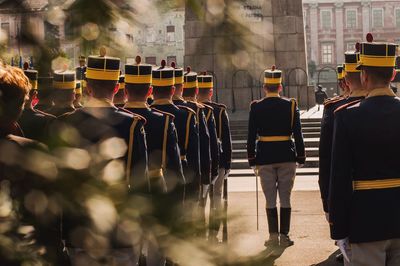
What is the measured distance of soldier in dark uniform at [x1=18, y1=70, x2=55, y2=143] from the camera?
1155 millimetres

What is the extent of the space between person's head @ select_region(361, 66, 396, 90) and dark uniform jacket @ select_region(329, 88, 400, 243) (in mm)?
131

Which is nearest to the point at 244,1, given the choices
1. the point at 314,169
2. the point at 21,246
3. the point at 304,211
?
the point at 21,246

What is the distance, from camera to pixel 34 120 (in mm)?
1241

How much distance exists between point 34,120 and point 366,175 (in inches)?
128

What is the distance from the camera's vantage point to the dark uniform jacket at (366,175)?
13.8ft

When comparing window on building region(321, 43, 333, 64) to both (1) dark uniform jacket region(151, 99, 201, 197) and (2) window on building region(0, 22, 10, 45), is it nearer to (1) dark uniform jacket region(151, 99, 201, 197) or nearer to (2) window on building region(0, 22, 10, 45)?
(1) dark uniform jacket region(151, 99, 201, 197)

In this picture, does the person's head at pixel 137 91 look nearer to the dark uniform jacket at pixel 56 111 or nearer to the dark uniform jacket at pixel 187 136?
the dark uniform jacket at pixel 187 136

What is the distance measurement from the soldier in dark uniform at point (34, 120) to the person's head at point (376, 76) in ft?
11.0

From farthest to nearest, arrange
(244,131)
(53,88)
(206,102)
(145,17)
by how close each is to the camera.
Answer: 1. (244,131)
2. (206,102)
3. (53,88)
4. (145,17)

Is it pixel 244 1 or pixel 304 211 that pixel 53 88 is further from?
pixel 304 211

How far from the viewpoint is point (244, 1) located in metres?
1.12

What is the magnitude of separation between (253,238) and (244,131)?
1813cm

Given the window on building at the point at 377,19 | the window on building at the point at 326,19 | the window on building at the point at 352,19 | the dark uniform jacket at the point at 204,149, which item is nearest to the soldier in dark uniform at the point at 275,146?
the dark uniform jacket at the point at 204,149

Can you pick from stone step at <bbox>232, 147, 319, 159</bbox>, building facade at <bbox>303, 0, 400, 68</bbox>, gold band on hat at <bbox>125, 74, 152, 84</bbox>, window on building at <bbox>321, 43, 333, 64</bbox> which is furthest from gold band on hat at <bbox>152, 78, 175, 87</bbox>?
window on building at <bbox>321, 43, 333, 64</bbox>
